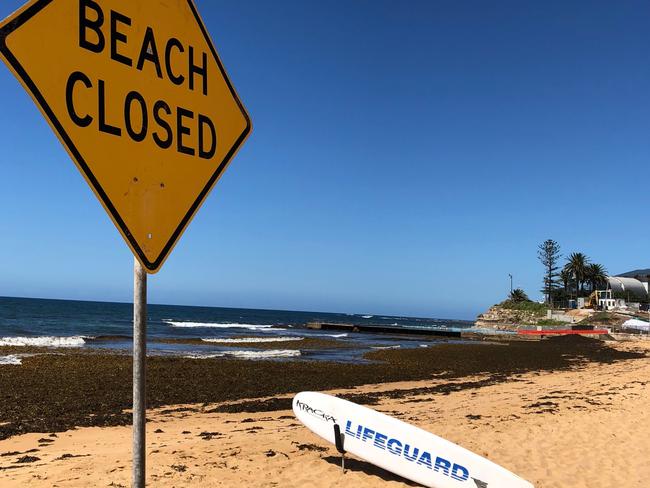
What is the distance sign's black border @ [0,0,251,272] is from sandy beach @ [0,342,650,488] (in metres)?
5.69

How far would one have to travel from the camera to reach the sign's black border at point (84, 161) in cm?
154

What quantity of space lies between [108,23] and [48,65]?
0.33 metres

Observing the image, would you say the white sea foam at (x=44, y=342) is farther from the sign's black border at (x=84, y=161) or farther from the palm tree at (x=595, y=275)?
the palm tree at (x=595, y=275)

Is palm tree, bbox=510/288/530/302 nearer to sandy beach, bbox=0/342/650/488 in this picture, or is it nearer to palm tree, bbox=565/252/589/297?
palm tree, bbox=565/252/589/297

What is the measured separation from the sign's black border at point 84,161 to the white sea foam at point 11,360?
2388 cm

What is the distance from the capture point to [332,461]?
7770 millimetres

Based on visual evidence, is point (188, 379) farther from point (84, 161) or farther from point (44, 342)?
point (44, 342)

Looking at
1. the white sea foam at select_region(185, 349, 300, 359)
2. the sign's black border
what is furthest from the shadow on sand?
the white sea foam at select_region(185, 349, 300, 359)

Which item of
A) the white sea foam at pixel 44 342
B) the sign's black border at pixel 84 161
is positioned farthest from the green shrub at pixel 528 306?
the sign's black border at pixel 84 161

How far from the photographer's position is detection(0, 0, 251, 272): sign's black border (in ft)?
5.04

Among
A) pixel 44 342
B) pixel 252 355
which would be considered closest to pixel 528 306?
pixel 252 355

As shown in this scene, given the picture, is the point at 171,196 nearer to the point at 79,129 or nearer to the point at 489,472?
the point at 79,129

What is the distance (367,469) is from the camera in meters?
7.52

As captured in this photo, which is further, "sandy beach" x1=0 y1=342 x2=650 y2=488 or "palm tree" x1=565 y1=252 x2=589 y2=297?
"palm tree" x1=565 y1=252 x2=589 y2=297
